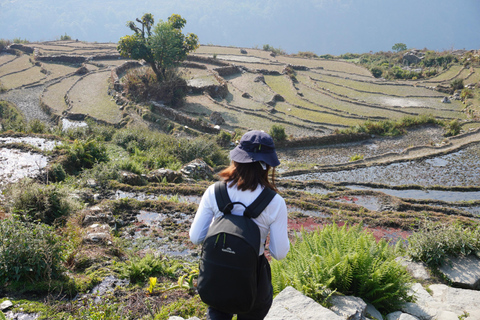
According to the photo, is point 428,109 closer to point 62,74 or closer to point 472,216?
point 472,216

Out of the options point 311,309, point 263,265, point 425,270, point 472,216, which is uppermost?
point 263,265

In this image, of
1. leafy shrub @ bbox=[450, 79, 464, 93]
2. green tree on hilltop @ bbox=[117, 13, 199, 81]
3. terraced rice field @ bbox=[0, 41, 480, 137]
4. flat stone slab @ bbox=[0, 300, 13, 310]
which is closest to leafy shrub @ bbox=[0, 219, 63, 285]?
flat stone slab @ bbox=[0, 300, 13, 310]

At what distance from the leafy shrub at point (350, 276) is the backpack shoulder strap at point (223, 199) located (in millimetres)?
2151

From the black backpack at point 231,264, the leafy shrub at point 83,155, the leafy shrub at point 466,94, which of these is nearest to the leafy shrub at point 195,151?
the leafy shrub at point 83,155

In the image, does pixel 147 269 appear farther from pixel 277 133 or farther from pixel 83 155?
pixel 277 133

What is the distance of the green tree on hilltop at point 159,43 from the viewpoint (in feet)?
86.1

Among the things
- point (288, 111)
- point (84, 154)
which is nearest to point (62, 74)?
point (288, 111)

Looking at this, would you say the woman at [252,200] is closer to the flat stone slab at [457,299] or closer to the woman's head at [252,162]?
the woman's head at [252,162]

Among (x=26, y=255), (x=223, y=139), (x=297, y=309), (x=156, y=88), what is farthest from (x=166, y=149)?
(x=297, y=309)

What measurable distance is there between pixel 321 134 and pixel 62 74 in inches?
1136

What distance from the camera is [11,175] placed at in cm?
1071

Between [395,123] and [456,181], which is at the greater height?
[395,123]

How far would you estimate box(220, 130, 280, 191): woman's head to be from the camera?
A: 3.07 meters

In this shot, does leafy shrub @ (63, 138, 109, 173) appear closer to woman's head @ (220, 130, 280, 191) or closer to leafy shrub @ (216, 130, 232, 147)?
leafy shrub @ (216, 130, 232, 147)
